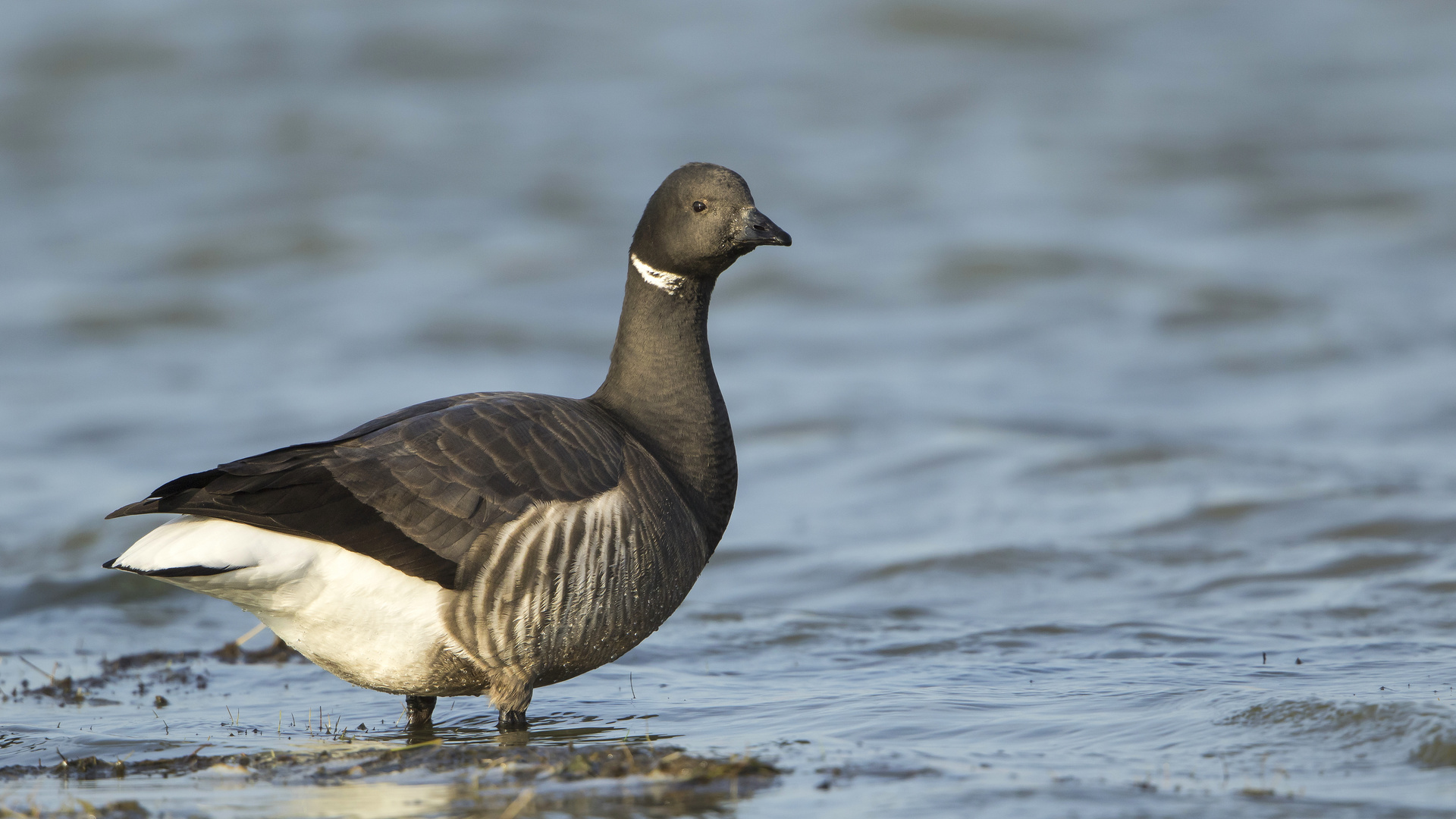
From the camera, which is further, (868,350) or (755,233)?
(868,350)

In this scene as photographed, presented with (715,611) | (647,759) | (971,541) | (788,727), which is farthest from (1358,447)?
(647,759)

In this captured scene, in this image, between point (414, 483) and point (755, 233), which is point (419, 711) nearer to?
point (414, 483)

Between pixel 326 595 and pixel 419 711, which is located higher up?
pixel 326 595

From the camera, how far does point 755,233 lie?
21.3 feet

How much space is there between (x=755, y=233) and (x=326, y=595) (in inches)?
99.0

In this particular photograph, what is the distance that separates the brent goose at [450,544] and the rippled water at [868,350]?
1.67 feet

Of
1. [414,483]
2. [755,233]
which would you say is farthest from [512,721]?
[755,233]

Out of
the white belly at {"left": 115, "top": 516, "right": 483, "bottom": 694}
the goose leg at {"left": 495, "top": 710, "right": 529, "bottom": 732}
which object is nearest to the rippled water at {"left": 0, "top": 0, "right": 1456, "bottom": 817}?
the goose leg at {"left": 495, "top": 710, "right": 529, "bottom": 732}

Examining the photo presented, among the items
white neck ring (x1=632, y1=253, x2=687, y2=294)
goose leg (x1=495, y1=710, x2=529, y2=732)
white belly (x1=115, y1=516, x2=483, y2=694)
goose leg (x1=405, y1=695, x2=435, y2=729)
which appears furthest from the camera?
white neck ring (x1=632, y1=253, x2=687, y2=294)

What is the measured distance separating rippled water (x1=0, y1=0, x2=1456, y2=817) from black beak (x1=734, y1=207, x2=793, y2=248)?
219cm

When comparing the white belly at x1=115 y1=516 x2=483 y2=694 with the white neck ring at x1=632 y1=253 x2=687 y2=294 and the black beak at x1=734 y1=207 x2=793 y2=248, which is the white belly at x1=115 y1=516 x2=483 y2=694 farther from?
the black beak at x1=734 y1=207 x2=793 y2=248

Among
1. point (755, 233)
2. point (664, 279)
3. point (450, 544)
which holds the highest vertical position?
point (755, 233)

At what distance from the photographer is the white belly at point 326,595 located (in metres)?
5.40

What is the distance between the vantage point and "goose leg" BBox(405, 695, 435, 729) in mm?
6418
